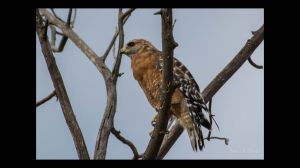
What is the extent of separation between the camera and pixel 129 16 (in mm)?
5977

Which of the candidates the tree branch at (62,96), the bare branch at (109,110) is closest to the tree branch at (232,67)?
the bare branch at (109,110)

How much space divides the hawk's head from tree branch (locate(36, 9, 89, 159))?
2.12m

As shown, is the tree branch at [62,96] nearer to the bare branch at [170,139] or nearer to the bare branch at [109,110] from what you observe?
the bare branch at [109,110]

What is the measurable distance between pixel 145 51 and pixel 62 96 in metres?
2.39

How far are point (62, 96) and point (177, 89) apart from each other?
1.83 meters

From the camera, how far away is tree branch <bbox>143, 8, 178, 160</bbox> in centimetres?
435

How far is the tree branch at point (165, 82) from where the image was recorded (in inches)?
171

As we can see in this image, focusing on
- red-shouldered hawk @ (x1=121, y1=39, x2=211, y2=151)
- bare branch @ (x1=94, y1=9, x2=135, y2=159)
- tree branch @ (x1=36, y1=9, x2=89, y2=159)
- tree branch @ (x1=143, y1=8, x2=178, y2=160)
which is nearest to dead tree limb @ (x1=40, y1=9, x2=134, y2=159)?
bare branch @ (x1=94, y1=9, x2=135, y2=159)

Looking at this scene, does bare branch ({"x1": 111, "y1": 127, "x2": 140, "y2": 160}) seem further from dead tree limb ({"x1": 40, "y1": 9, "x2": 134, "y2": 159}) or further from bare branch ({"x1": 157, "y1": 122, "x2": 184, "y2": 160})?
bare branch ({"x1": 157, "y1": 122, "x2": 184, "y2": 160})

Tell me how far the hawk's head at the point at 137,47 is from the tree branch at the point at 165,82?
2763 mm

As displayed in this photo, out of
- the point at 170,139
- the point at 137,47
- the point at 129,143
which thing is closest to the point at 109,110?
the point at 129,143

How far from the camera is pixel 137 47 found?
25.3 feet
